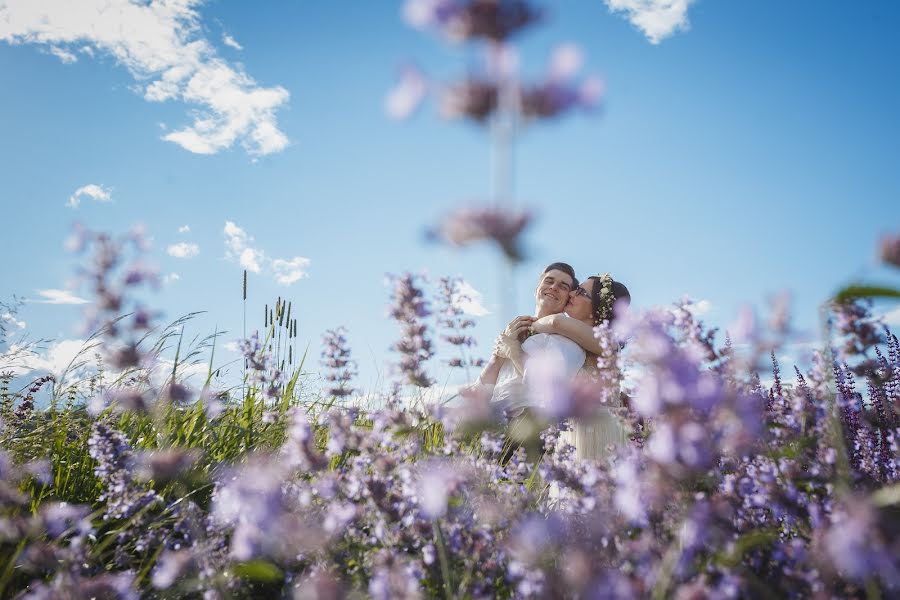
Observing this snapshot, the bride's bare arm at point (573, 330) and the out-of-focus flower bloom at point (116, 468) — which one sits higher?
the bride's bare arm at point (573, 330)

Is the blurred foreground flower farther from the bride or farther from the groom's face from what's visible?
the groom's face

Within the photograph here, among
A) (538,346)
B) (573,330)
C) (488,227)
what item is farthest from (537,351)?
(488,227)

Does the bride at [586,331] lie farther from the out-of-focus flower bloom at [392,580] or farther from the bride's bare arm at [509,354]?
the out-of-focus flower bloom at [392,580]

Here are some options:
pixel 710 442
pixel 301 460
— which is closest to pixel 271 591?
pixel 301 460

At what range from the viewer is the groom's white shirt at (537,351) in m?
4.60

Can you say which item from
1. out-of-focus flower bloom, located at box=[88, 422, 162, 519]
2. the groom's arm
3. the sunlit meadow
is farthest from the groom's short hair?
out-of-focus flower bloom, located at box=[88, 422, 162, 519]

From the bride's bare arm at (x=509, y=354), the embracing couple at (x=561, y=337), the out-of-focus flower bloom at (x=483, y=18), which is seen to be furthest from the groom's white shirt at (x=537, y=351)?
the out-of-focus flower bloom at (x=483, y=18)

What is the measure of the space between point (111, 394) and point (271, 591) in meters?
1.98

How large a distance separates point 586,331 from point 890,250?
137 inches

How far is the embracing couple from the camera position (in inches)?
170

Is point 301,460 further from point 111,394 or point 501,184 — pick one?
point 111,394

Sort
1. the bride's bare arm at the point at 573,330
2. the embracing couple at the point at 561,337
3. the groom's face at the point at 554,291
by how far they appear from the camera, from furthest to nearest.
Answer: the groom's face at the point at 554,291
the bride's bare arm at the point at 573,330
the embracing couple at the point at 561,337

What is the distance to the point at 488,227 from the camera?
1.19 m

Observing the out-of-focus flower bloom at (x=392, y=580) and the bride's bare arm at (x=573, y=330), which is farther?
the bride's bare arm at (x=573, y=330)
